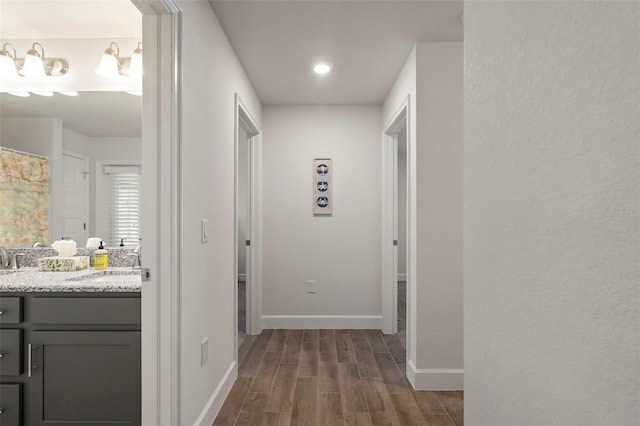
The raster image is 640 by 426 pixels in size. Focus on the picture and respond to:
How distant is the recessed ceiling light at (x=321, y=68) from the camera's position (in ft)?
10.3

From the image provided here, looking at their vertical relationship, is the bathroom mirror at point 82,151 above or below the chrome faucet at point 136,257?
above

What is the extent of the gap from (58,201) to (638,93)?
10.1 ft

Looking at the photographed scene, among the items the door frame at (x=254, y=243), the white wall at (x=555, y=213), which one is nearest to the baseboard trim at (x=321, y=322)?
the door frame at (x=254, y=243)

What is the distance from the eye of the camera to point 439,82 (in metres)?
2.77

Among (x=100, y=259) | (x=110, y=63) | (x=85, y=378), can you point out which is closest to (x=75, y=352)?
(x=85, y=378)

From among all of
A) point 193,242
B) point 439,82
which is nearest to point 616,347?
point 193,242

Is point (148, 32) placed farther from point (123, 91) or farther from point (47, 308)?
point (47, 308)

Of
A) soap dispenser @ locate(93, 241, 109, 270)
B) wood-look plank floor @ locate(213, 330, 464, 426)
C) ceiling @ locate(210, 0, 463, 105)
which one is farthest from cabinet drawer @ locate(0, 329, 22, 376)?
ceiling @ locate(210, 0, 463, 105)

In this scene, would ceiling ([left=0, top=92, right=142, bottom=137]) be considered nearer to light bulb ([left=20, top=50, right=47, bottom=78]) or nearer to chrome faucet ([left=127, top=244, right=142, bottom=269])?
light bulb ([left=20, top=50, right=47, bottom=78])

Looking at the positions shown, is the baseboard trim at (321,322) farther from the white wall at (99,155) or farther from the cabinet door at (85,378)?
the cabinet door at (85,378)

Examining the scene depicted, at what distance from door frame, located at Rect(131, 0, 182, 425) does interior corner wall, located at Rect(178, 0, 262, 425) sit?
2.9 inches

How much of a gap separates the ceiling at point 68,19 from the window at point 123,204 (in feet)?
2.86

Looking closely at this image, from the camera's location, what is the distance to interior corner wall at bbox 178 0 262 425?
1.85 m

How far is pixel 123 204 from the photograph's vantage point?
8.74 ft
